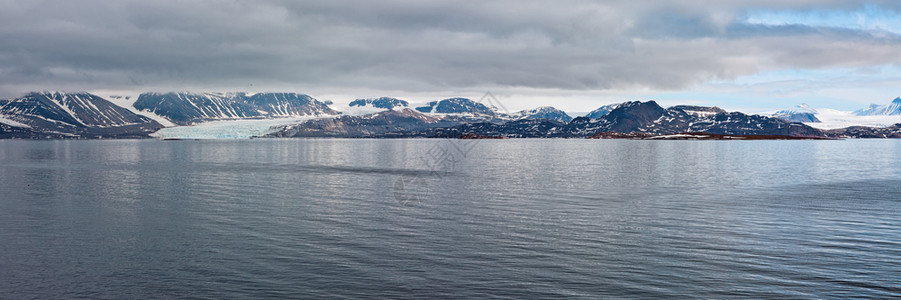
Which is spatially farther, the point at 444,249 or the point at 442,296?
the point at 444,249

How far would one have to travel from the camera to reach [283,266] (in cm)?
3353

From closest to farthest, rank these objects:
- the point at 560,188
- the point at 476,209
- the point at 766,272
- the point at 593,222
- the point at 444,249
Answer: the point at 766,272 < the point at 444,249 < the point at 593,222 < the point at 476,209 < the point at 560,188

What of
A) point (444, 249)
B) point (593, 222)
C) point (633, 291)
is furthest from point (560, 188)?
point (633, 291)

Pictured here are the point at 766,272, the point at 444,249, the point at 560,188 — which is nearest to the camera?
the point at 766,272

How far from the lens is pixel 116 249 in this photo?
127 ft

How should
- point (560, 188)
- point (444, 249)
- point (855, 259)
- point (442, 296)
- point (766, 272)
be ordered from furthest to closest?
point (560, 188) → point (444, 249) → point (855, 259) → point (766, 272) → point (442, 296)

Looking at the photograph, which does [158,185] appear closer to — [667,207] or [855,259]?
[667,207]

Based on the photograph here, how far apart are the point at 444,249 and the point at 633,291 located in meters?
13.1

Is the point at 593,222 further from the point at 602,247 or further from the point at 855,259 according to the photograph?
the point at 855,259

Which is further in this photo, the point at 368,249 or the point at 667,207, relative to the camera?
the point at 667,207

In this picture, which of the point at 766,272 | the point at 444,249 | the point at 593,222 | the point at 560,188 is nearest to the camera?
the point at 766,272

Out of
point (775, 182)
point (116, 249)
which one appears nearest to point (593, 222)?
point (116, 249)

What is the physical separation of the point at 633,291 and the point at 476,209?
2908 cm

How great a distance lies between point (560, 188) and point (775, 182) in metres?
34.9
